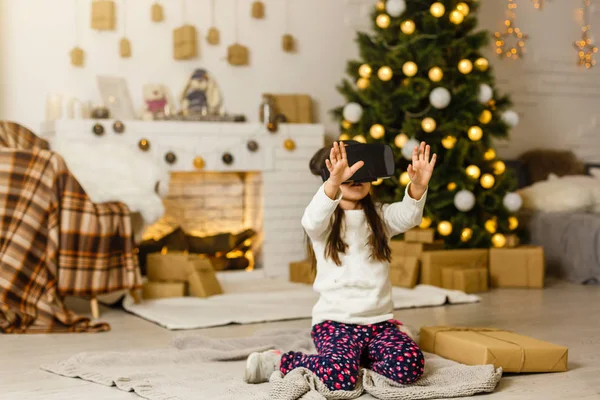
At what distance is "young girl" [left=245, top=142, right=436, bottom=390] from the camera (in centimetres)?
248

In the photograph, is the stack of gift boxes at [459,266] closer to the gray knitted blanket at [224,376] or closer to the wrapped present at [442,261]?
the wrapped present at [442,261]

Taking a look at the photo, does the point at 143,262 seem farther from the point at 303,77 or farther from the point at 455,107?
A: the point at 455,107

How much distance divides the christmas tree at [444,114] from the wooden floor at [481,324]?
50 cm

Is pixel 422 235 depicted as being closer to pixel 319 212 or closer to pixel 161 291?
pixel 161 291

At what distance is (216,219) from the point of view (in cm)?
551

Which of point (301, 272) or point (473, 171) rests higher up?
point (473, 171)

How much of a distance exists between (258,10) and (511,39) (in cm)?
199

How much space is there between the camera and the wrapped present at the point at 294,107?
5.44 meters

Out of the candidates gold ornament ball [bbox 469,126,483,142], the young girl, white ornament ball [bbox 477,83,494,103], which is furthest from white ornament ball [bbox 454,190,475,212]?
the young girl

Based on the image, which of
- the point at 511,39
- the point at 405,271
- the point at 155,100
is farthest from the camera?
the point at 511,39

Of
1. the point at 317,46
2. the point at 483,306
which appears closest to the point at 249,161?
the point at 317,46

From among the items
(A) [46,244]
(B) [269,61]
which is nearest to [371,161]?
(A) [46,244]

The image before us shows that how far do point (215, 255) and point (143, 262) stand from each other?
1.51ft

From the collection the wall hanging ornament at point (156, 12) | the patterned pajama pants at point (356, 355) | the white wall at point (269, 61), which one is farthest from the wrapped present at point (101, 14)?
the patterned pajama pants at point (356, 355)
